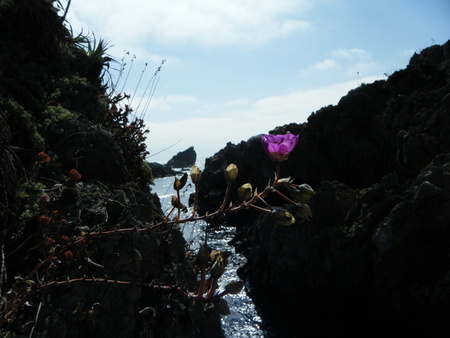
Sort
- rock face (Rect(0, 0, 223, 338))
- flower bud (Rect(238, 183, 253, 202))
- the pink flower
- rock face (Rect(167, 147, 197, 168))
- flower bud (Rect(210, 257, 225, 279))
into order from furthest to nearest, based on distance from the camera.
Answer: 1. rock face (Rect(167, 147, 197, 168))
2. rock face (Rect(0, 0, 223, 338))
3. the pink flower
4. flower bud (Rect(238, 183, 253, 202))
5. flower bud (Rect(210, 257, 225, 279))

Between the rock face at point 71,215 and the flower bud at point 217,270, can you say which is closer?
the flower bud at point 217,270

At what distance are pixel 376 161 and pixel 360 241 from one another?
8.32 m

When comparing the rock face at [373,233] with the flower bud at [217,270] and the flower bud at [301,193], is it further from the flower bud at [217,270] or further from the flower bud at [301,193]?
the flower bud at [217,270]

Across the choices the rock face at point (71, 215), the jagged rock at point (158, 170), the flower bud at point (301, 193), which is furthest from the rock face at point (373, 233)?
the flower bud at point (301, 193)

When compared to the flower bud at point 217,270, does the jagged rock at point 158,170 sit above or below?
above

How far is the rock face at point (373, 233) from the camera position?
38.1 ft

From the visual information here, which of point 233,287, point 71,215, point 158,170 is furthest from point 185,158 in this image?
point 233,287

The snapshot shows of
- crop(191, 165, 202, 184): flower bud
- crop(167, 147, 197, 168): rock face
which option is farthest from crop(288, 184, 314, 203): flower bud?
crop(167, 147, 197, 168): rock face

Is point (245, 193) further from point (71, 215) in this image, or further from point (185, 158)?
point (185, 158)

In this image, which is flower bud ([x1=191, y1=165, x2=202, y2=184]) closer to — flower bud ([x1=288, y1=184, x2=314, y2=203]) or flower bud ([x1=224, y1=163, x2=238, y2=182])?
flower bud ([x1=224, y1=163, x2=238, y2=182])

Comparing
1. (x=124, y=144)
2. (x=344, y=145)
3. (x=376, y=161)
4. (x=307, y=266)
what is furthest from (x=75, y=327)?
(x=344, y=145)

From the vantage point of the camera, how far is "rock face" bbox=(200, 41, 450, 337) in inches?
457

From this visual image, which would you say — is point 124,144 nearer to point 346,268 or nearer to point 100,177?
point 100,177

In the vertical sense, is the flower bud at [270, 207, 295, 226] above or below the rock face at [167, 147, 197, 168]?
below
